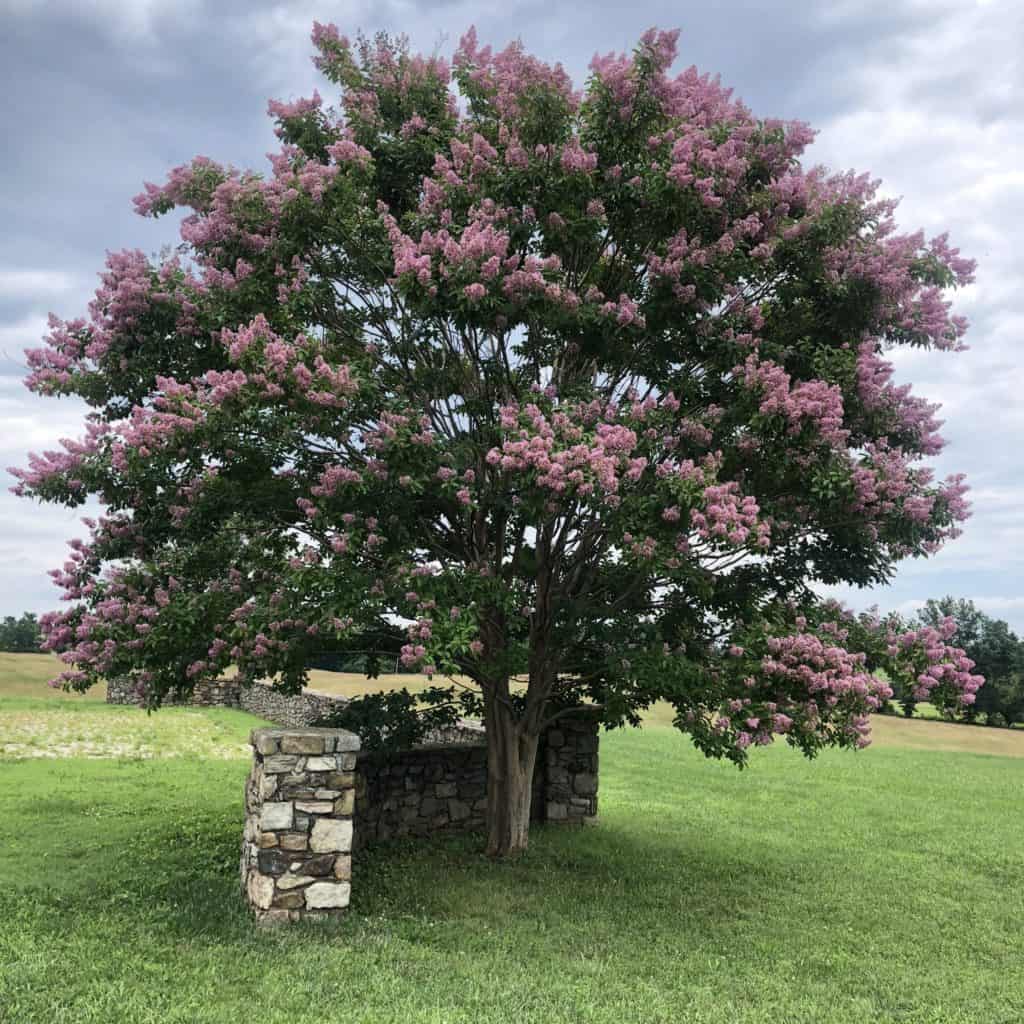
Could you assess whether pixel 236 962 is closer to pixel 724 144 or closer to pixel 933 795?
pixel 724 144

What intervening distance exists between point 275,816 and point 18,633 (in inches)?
2138

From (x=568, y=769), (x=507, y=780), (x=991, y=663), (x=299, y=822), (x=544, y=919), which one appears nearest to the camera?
(x=299, y=822)

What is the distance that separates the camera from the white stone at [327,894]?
864cm

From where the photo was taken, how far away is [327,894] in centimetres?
870

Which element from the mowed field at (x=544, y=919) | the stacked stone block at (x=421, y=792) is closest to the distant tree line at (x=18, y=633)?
the mowed field at (x=544, y=919)

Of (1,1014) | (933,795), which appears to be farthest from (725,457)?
(933,795)

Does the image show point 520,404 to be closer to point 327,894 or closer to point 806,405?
point 806,405

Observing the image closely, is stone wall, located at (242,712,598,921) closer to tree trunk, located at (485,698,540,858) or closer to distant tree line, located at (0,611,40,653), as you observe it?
tree trunk, located at (485,698,540,858)

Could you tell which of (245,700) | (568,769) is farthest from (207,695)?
(568,769)

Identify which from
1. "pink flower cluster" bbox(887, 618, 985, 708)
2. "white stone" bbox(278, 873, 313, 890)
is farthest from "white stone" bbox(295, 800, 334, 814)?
"pink flower cluster" bbox(887, 618, 985, 708)

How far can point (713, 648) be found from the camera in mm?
10188

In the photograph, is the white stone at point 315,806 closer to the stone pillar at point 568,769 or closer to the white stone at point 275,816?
the white stone at point 275,816

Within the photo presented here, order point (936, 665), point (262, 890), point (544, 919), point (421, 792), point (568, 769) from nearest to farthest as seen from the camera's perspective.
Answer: point (262, 890) < point (936, 665) < point (544, 919) < point (421, 792) < point (568, 769)

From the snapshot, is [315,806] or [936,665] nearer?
[315,806]
